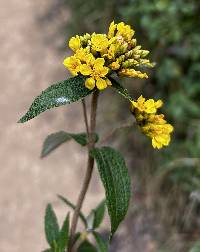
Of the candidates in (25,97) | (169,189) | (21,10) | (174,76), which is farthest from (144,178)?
(21,10)

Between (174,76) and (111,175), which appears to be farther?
(174,76)

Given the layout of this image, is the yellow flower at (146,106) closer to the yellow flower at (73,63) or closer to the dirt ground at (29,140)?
the yellow flower at (73,63)

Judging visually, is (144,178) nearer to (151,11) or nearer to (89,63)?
(151,11)

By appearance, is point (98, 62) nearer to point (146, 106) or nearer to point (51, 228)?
point (146, 106)

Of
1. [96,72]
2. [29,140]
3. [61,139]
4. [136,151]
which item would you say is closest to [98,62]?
[96,72]

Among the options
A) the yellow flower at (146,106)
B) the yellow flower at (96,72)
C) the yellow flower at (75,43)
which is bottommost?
the yellow flower at (146,106)

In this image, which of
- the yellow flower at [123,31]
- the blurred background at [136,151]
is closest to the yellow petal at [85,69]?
the yellow flower at [123,31]
